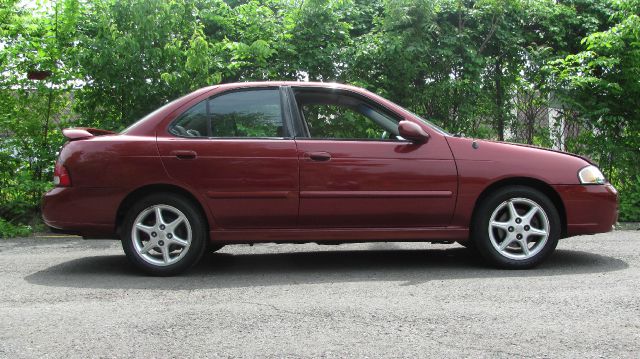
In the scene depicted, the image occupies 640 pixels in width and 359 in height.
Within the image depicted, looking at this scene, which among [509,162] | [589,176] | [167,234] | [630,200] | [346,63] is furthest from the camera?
[346,63]

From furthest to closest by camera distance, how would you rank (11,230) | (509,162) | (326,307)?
(11,230), (509,162), (326,307)

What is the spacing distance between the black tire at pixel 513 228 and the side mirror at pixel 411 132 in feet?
2.55

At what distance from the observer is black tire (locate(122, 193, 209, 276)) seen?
17.1ft

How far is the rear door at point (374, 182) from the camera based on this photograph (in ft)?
17.2

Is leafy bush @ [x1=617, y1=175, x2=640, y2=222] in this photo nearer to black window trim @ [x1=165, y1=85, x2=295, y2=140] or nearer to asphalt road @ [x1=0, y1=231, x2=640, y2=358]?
asphalt road @ [x1=0, y1=231, x2=640, y2=358]

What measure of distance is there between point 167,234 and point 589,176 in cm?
366

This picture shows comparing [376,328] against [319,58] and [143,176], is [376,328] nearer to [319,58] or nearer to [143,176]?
[143,176]

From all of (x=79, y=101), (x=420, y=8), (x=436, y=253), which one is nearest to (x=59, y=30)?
(x=79, y=101)

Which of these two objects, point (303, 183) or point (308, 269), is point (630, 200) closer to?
point (308, 269)

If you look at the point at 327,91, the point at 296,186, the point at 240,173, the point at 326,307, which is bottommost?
the point at 326,307

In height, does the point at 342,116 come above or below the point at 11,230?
above

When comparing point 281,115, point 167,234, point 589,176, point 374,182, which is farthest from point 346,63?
point 167,234

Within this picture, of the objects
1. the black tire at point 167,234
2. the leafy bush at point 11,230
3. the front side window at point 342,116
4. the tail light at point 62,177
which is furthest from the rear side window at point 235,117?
the leafy bush at point 11,230

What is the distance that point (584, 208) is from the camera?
5.38m
